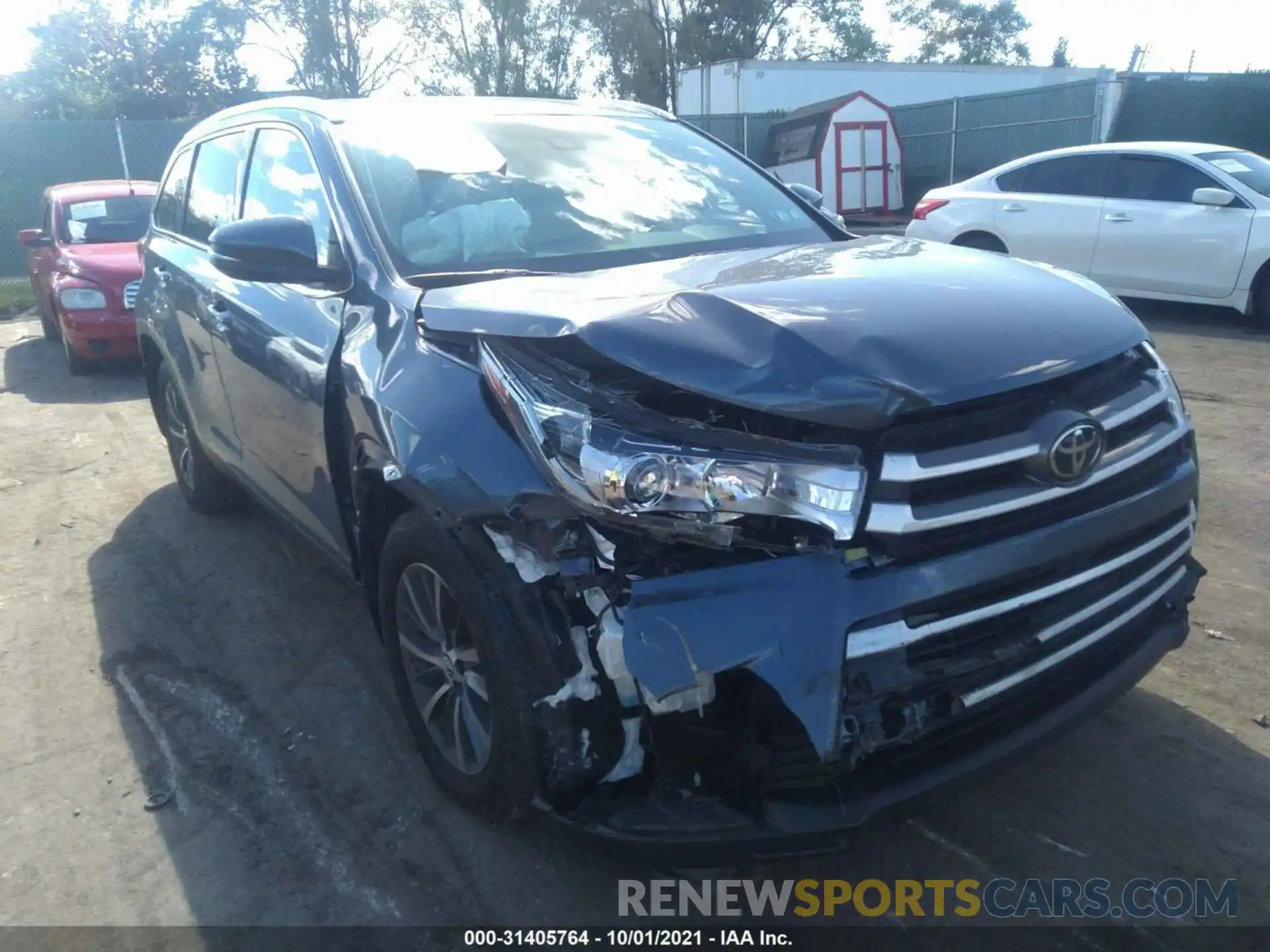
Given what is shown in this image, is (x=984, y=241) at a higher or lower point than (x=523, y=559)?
lower

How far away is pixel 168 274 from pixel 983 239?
8.32 m

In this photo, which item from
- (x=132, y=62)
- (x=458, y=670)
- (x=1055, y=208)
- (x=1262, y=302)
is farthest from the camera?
(x=132, y=62)

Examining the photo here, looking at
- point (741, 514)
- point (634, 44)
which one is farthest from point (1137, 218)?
point (634, 44)

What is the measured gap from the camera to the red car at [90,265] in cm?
907

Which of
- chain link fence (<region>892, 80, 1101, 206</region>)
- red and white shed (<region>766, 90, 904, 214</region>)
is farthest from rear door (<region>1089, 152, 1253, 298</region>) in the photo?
red and white shed (<region>766, 90, 904, 214</region>)

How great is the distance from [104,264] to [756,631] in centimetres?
920

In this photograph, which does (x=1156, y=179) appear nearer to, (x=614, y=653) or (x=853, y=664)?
(x=853, y=664)

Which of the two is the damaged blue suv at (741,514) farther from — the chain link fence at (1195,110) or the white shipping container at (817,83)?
the white shipping container at (817,83)

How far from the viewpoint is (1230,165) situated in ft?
29.2

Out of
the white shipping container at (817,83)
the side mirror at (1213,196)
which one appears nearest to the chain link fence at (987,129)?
the white shipping container at (817,83)

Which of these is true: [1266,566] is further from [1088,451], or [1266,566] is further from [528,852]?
[528,852]

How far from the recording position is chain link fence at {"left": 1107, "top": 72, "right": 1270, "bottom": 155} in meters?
18.8

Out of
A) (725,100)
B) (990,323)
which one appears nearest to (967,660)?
(990,323)

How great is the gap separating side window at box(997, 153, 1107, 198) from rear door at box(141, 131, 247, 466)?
8121 mm
